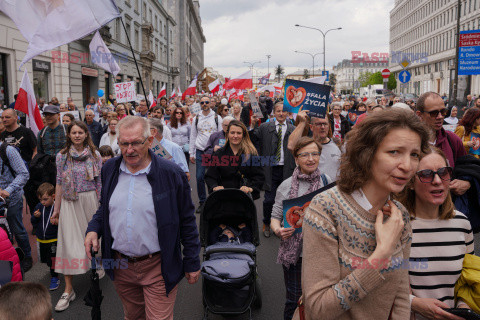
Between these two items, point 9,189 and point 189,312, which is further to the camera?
point 9,189

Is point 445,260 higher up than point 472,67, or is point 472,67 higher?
point 472,67

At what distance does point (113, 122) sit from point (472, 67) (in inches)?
586

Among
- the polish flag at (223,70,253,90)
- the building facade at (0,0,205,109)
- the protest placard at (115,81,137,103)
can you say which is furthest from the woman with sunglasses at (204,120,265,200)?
the polish flag at (223,70,253,90)

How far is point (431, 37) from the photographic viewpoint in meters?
77.8

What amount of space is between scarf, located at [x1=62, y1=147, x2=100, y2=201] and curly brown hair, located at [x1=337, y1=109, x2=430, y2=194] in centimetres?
378

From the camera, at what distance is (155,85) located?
164 feet

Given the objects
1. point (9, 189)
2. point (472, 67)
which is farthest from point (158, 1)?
point (9, 189)

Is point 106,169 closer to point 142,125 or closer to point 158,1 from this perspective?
point 142,125

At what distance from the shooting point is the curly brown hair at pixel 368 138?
1684 millimetres

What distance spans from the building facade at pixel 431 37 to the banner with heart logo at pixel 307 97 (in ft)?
181

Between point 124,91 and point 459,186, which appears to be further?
point 124,91

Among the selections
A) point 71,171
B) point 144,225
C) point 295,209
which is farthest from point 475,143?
point 71,171

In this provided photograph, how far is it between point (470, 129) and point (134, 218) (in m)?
5.97

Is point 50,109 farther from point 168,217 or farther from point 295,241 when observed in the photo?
point 295,241
